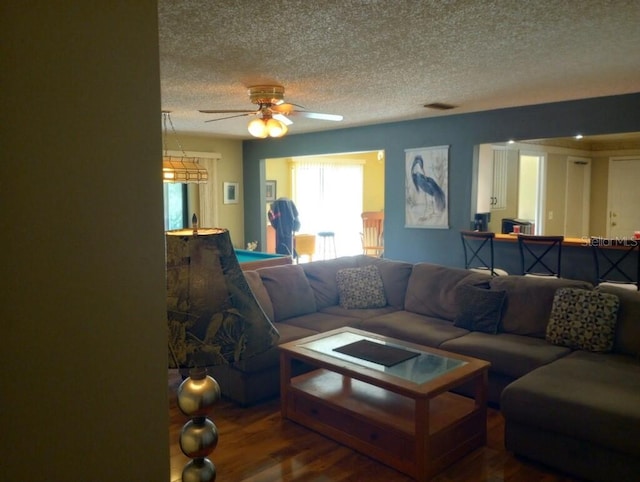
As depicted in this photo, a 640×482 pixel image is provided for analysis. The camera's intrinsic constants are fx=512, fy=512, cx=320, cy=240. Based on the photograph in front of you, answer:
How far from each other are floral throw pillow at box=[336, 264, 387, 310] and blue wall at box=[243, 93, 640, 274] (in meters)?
1.81

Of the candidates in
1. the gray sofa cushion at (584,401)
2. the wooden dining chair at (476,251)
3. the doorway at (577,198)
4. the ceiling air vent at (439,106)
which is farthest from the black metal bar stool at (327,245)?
the gray sofa cushion at (584,401)

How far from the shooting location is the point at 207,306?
1.48 m

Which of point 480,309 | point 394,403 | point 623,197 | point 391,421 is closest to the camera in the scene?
point 391,421

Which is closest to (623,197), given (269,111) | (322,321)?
(322,321)

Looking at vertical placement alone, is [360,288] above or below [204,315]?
below

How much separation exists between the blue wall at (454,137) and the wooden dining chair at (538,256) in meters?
0.84

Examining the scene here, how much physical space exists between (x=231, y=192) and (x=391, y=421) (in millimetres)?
6886

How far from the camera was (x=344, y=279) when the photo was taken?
5.02 metres

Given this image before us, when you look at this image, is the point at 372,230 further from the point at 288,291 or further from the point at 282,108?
the point at 282,108

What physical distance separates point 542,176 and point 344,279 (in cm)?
511

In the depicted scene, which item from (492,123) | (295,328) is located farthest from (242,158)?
(295,328)

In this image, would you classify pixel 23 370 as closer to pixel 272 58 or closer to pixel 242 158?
pixel 272 58

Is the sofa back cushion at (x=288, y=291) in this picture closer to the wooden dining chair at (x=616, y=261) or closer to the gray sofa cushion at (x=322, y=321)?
the gray sofa cushion at (x=322, y=321)

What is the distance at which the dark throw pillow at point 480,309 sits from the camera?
159 inches
